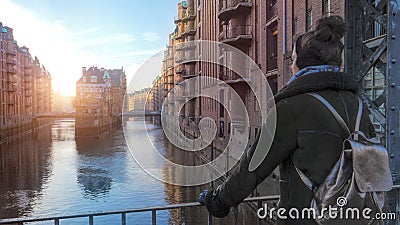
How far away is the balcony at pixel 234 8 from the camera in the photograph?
22094 mm

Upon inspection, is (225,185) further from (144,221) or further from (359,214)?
(144,221)

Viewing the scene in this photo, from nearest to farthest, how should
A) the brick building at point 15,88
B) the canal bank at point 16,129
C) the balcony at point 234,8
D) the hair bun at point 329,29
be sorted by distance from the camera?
the hair bun at point 329,29, the balcony at point 234,8, the canal bank at point 16,129, the brick building at point 15,88

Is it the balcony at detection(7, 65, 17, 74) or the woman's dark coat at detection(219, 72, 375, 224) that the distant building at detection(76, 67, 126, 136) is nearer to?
the balcony at detection(7, 65, 17, 74)

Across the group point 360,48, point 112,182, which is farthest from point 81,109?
point 360,48

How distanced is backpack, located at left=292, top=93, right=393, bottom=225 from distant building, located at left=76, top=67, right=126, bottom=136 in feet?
230

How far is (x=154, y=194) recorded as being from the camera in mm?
23094

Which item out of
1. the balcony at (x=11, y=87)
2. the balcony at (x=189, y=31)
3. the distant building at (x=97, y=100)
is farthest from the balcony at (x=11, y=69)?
the balcony at (x=189, y=31)

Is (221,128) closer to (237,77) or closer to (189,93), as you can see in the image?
(237,77)

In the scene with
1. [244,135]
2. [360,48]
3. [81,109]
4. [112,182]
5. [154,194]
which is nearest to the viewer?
[360,48]

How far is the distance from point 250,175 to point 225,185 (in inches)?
7.8

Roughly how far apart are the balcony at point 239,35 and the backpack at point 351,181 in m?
20.8

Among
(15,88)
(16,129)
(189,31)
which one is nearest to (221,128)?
(189,31)

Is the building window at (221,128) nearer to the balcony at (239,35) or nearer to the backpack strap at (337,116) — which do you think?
the balcony at (239,35)

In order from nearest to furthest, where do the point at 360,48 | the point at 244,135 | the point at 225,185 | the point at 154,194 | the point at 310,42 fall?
the point at 310,42 → the point at 225,185 → the point at 360,48 → the point at 244,135 → the point at 154,194
